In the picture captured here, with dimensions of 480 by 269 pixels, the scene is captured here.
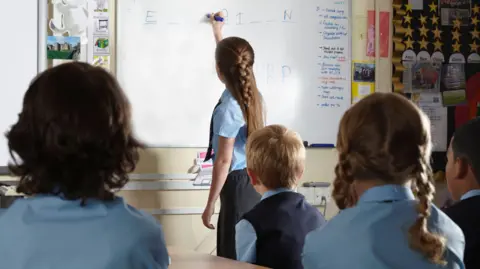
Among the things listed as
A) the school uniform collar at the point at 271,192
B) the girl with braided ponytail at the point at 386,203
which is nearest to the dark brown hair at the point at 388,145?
the girl with braided ponytail at the point at 386,203

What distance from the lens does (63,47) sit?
374cm

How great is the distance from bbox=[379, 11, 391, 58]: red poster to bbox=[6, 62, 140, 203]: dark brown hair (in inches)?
134

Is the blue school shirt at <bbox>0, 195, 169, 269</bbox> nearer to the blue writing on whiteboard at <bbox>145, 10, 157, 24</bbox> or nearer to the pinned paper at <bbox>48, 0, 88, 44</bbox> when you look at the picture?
the pinned paper at <bbox>48, 0, 88, 44</bbox>

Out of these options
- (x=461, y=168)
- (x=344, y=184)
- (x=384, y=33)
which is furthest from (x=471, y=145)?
(x=384, y=33)

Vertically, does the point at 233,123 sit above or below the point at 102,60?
below

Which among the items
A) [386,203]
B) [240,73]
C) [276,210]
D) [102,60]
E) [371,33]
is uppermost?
[371,33]

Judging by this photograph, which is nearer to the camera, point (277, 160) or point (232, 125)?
point (277, 160)

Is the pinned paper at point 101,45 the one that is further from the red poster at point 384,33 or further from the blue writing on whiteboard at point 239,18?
the red poster at point 384,33

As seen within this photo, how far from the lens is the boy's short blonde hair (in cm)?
229

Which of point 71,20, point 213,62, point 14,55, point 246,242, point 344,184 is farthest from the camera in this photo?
point 213,62

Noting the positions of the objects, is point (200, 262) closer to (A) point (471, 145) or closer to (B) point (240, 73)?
(A) point (471, 145)

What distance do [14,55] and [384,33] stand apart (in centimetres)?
224

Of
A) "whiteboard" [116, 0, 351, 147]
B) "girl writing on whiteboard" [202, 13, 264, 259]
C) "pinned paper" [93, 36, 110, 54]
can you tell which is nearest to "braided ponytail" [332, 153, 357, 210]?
"girl writing on whiteboard" [202, 13, 264, 259]

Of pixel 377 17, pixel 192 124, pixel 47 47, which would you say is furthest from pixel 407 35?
pixel 47 47
